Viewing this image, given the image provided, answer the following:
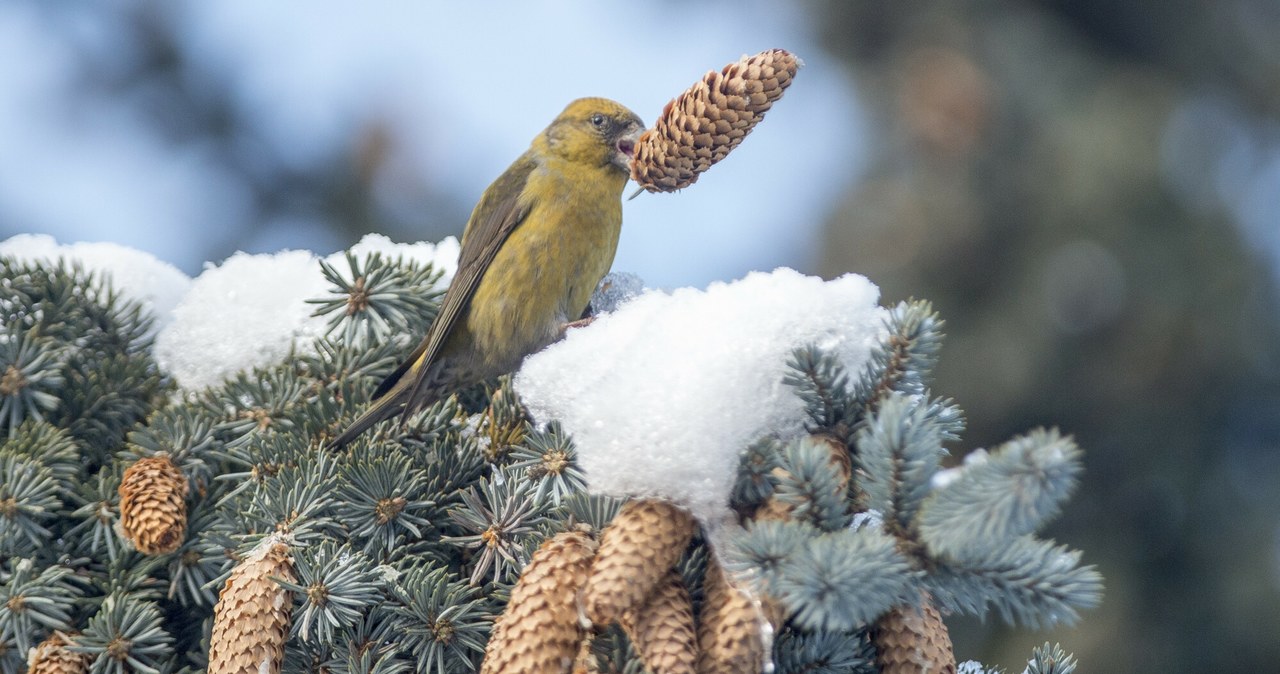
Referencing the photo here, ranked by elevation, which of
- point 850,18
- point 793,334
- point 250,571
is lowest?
point 250,571

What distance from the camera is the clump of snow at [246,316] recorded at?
1979mm

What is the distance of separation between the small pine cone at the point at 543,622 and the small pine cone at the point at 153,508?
0.58 meters

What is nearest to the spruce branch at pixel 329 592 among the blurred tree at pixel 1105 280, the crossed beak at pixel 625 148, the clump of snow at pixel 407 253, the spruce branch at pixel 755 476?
the spruce branch at pixel 755 476

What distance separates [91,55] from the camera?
457 centimetres

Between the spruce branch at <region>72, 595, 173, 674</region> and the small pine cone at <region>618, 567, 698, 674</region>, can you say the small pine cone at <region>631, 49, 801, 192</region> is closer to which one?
the small pine cone at <region>618, 567, 698, 674</region>

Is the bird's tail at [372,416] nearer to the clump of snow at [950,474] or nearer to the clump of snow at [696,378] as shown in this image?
the clump of snow at [696,378]

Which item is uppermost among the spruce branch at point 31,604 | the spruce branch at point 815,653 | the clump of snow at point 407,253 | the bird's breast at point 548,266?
the bird's breast at point 548,266

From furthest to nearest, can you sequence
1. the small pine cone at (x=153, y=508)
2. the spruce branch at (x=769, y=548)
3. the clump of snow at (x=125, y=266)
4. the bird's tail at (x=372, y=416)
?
the clump of snow at (x=125, y=266) < the bird's tail at (x=372, y=416) < the small pine cone at (x=153, y=508) < the spruce branch at (x=769, y=548)

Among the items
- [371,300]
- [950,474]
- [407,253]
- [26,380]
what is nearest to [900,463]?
[950,474]

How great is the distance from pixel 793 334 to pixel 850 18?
188 inches

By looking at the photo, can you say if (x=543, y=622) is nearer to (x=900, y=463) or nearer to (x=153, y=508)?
(x=900, y=463)

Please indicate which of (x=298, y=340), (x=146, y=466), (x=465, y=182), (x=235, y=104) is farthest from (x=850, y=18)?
(x=146, y=466)

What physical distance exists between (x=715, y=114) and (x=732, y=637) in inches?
36.0

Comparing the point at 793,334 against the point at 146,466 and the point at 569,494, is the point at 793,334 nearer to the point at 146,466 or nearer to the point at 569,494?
the point at 569,494
